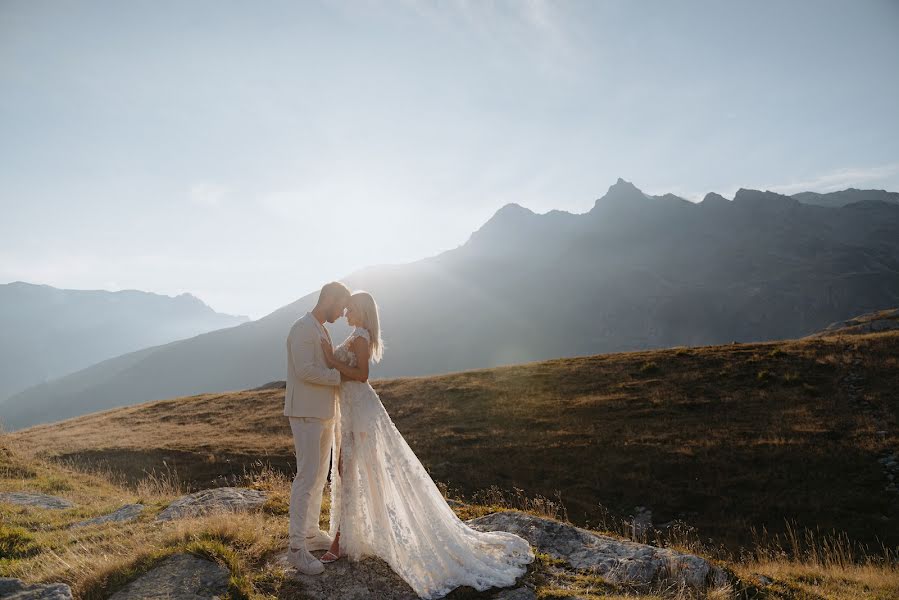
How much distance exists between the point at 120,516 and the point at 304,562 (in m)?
5.77

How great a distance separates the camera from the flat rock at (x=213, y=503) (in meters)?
9.57

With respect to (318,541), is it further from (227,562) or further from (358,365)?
(358,365)

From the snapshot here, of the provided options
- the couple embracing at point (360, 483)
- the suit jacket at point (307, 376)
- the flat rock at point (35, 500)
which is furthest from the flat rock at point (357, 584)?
the flat rock at point (35, 500)

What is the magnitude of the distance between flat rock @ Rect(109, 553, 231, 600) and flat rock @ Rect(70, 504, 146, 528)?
408 centimetres

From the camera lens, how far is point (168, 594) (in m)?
5.70

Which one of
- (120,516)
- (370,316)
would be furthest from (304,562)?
(120,516)

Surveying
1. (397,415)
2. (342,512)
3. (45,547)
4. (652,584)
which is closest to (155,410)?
(397,415)

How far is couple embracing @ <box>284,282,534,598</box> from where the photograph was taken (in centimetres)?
711

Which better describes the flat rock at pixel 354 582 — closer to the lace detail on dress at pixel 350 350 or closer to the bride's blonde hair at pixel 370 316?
the lace detail on dress at pixel 350 350

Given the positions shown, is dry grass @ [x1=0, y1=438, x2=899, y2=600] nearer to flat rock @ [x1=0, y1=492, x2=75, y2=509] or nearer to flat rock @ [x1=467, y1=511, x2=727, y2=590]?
flat rock @ [x1=467, y1=511, x2=727, y2=590]

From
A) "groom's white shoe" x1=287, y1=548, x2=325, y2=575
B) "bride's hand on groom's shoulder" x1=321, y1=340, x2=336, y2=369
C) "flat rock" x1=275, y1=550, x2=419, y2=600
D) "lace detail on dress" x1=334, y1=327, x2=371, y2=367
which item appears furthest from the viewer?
"lace detail on dress" x1=334, y1=327, x2=371, y2=367

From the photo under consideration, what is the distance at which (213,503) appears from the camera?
1002cm

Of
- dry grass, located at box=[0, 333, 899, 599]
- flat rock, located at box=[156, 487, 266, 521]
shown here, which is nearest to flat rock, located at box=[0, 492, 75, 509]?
dry grass, located at box=[0, 333, 899, 599]

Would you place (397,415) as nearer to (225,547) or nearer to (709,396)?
(709,396)
